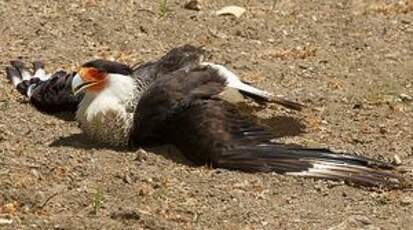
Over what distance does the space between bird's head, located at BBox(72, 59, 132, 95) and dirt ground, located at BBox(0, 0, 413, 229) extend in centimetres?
34

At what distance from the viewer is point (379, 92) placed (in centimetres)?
769

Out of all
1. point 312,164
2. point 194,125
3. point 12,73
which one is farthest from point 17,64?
point 312,164

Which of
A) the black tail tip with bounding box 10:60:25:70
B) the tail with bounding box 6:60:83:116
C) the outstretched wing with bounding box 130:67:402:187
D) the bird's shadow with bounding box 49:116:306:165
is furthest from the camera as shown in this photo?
the black tail tip with bounding box 10:60:25:70

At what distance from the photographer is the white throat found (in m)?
6.51

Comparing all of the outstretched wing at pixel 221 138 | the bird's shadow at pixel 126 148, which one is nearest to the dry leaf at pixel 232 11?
the bird's shadow at pixel 126 148

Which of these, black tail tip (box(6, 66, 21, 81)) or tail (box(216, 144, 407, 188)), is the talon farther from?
tail (box(216, 144, 407, 188))

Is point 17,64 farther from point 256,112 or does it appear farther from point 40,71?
point 256,112

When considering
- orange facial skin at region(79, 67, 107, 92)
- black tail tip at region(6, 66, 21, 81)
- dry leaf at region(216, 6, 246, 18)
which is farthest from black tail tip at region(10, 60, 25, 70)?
dry leaf at region(216, 6, 246, 18)

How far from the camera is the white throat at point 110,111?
6.51 m

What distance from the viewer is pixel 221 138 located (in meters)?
6.38

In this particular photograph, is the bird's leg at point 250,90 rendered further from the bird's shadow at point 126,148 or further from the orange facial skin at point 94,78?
the orange facial skin at point 94,78

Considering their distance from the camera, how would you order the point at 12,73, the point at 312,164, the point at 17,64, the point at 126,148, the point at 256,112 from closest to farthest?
the point at 312,164, the point at 126,148, the point at 256,112, the point at 12,73, the point at 17,64

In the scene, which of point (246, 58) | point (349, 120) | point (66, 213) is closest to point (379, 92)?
point (349, 120)

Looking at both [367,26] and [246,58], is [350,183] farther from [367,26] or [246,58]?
[367,26]
